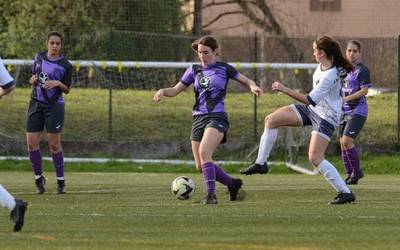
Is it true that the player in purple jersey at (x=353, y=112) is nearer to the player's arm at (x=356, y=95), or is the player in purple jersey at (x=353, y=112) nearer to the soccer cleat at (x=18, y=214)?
the player's arm at (x=356, y=95)

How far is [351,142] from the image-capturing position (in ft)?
53.9

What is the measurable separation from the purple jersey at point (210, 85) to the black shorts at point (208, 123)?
5 cm

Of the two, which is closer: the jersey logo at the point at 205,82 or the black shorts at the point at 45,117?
A: the jersey logo at the point at 205,82

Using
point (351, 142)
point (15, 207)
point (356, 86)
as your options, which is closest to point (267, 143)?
point (15, 207)

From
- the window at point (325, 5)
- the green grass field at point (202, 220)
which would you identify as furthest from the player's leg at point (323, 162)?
the window at point (325, 5)

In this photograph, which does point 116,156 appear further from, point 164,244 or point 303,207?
point 164,244

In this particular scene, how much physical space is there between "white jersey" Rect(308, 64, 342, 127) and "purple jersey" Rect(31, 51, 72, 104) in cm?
366

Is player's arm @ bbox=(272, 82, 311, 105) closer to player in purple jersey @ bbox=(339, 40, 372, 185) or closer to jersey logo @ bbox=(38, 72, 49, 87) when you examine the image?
jersey logo @ bbox=(38, 72, 49, 87)

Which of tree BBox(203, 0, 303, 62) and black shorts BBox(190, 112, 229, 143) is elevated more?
tree BBox(203, 0, 303, 62)

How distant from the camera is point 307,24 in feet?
95.4

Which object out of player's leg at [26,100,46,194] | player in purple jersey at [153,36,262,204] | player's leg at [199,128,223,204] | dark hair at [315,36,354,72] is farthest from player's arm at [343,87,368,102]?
player's leg at [26,100,46,194]

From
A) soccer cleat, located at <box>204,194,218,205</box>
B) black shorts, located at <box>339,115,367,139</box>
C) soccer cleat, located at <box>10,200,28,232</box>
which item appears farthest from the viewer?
black shorts, located at <box>339,115,367,139</box>

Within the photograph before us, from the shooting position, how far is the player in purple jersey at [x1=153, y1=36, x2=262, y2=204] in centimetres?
1235

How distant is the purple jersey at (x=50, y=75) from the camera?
14258 mm
